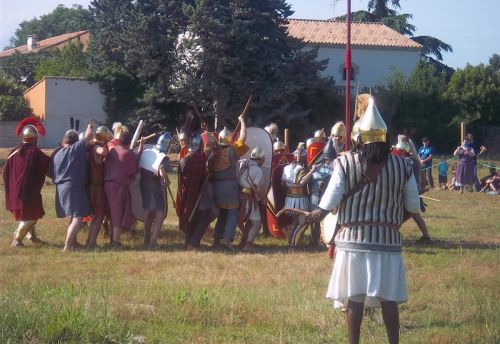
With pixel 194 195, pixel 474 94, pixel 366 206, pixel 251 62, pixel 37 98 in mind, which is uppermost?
pixel 251 62

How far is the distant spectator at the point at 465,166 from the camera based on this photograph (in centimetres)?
2430

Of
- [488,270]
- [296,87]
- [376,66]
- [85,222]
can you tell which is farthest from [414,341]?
[376,66]

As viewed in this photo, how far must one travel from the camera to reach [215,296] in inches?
335

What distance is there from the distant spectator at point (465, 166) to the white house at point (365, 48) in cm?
2284

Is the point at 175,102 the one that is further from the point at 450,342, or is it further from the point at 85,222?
the point at 450,342

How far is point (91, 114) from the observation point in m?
38.5

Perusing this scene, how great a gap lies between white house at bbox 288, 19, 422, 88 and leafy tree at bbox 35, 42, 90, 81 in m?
11.6

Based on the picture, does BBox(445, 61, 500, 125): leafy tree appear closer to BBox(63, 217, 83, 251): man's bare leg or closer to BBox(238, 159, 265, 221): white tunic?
BBox(238, 159, 265, 221): white tunic

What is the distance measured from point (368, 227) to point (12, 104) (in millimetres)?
28683

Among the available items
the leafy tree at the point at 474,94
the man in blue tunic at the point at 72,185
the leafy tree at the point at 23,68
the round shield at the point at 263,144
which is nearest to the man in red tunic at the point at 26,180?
the man in blue tunic at the point at 72,185

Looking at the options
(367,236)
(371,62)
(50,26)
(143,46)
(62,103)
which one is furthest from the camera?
(50,26)

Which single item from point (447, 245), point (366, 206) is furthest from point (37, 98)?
point (366, 206)

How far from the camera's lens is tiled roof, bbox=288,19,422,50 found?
46875mm

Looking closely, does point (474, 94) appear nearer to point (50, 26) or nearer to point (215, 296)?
point (215, 296)
